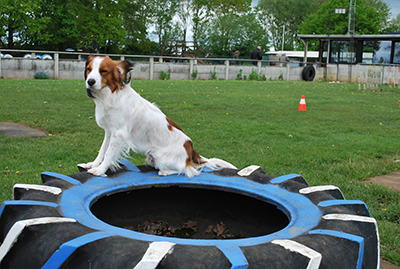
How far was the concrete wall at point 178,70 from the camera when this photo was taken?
20578 millimetres

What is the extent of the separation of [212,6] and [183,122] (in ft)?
175

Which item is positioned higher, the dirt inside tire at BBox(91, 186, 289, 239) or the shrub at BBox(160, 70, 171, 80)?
the shrub at BBox(160, 70, 171, 80)

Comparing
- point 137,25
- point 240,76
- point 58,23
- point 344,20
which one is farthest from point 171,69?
point 344,20

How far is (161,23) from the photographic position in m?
54.0

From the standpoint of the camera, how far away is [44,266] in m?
1.73

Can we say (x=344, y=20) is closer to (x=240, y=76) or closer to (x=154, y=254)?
(x=240, y=76)

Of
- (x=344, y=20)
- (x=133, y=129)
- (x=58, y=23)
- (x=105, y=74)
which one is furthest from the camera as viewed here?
(x=344, y=20)

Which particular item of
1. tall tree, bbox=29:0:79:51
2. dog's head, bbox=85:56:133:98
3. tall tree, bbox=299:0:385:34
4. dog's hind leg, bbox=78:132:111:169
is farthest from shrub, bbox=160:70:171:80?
tall tree, bbox=299:0:385:34

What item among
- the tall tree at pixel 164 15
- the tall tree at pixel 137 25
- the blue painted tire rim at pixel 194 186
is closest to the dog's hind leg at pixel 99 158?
the blue painted tire rim at pixel 194 186

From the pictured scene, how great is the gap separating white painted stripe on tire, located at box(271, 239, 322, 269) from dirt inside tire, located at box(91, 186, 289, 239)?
3.08 ft

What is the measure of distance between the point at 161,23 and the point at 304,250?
54940 millimetres

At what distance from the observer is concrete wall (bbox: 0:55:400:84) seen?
20578 mm

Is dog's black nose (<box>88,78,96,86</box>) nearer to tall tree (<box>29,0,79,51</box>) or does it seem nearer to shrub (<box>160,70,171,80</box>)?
shrub (<box>160,70,171,80</box>)

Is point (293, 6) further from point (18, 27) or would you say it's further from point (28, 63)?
point (28, 63)
